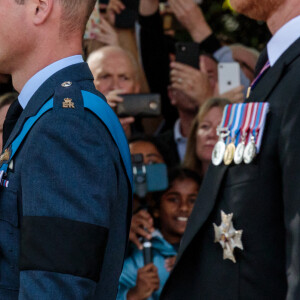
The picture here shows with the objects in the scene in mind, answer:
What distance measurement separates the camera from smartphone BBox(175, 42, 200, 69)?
4664 millimetres

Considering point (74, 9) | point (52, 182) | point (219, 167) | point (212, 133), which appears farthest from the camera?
point (212, 133)

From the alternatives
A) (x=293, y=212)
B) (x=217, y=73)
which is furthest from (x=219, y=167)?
(x=217, y=73)

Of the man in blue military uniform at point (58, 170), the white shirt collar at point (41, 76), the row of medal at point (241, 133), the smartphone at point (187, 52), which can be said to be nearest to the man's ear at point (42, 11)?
the man in blue military uniform at point (58, 170)

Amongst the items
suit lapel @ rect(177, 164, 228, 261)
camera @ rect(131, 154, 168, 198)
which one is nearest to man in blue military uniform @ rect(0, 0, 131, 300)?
suit lapel @ rect(177, 164, 228, 261)

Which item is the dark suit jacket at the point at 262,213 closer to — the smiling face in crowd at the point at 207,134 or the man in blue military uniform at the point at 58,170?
the man in blue military uniform at the point at 58,170

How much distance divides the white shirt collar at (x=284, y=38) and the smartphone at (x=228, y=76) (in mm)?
2666

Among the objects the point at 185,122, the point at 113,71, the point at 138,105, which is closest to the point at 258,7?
the point at 138,105

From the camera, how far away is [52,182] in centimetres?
153

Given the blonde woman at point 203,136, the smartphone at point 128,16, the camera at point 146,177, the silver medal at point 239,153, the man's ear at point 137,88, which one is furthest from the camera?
the smartphone at point 128,16

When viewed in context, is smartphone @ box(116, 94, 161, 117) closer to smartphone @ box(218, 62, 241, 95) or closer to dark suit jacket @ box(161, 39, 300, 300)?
smartphone @ box(218, 62, 241, 95)

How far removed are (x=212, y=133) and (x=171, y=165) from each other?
0.33 metres

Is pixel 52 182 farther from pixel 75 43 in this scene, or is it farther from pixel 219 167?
pixel 219 167

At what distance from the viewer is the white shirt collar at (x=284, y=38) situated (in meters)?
1.89

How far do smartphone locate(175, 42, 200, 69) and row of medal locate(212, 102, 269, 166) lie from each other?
8.88ft
